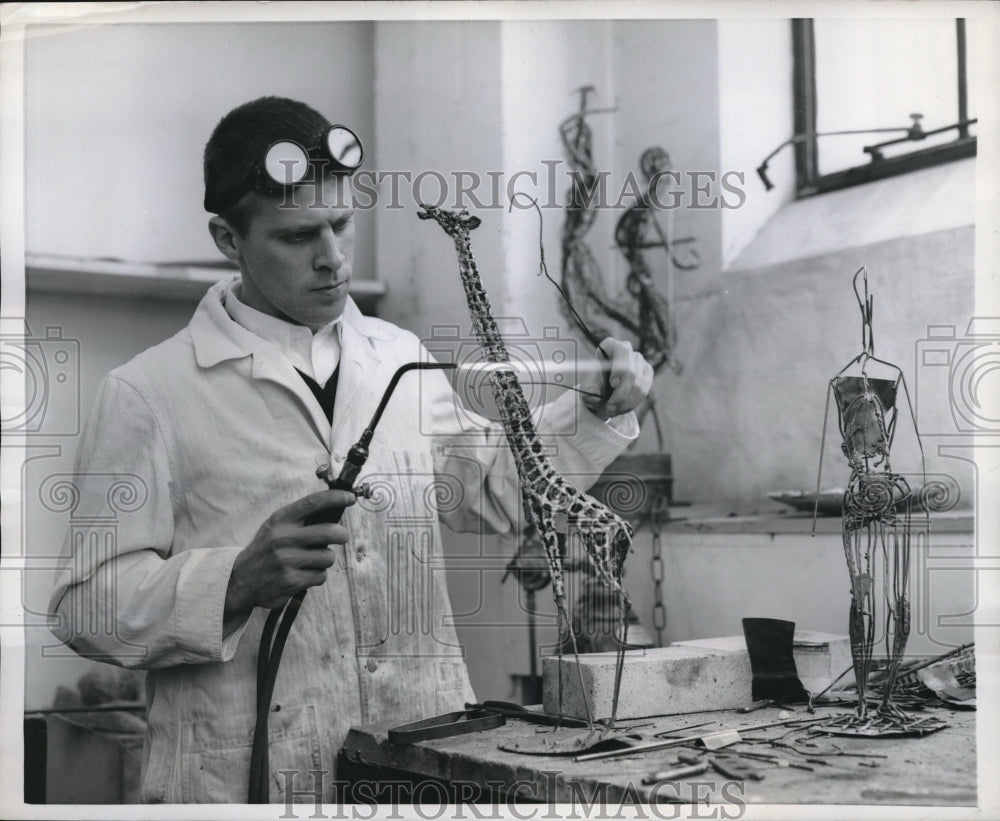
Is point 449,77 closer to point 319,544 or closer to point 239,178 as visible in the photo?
point 239,178

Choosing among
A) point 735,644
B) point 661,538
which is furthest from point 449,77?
point 735,644

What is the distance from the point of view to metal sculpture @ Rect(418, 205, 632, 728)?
1893mm

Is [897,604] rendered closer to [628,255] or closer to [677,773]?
[677,773]

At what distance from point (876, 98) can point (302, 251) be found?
1.12 meters

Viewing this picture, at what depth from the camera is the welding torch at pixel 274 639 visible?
1829 millimetres

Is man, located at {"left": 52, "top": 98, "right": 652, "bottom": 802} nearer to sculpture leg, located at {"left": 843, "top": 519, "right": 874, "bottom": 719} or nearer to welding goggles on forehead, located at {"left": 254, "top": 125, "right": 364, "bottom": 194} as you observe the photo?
welding goggles on forehead, located at {"left": 254, "top": 125, "right": 364, "bottom": 194}

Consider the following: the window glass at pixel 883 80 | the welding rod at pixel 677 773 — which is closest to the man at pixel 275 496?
the welding rod at pixel 677 773

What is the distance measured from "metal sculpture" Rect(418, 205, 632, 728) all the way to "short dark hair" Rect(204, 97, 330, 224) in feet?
0.89

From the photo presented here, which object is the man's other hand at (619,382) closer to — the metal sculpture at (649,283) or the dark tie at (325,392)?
the metal sculpture at (649,283)

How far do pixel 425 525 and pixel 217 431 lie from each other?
41cm

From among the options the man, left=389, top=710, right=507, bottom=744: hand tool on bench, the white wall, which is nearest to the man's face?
the man

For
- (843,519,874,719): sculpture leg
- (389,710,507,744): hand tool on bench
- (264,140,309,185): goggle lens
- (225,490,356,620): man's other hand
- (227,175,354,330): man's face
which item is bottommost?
(389,710,507,744): hand tool on bench

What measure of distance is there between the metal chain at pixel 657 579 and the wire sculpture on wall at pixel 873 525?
0.39 metres

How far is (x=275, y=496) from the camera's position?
1.91m
